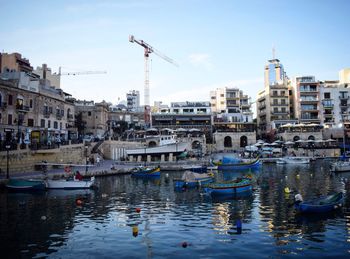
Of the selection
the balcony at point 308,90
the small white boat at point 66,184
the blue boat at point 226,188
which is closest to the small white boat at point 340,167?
the blue boat at point 226,188

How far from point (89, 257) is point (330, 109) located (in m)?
93.1

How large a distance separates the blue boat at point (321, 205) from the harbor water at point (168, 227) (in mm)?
493

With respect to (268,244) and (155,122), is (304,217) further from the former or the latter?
(155,122)

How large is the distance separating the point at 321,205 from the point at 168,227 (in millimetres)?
11476

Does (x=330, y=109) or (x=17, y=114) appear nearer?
(x=17, y=114)

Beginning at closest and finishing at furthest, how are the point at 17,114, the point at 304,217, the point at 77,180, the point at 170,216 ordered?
the point at 304,217, the point at 170,216, the point at 77,180, the point at 17,114

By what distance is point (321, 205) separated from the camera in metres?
21.8

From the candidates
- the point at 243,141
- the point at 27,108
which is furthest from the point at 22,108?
the point at 243,141

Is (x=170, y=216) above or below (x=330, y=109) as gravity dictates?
A: below

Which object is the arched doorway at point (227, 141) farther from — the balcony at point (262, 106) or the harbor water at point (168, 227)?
the harbor water at point (168, 227)

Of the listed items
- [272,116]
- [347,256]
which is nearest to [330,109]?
[272,116]

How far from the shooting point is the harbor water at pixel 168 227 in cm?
1551

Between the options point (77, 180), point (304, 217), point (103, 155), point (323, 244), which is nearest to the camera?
point (323, 244)

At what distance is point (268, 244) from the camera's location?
1622cm
